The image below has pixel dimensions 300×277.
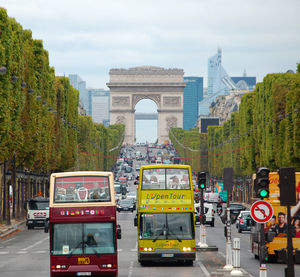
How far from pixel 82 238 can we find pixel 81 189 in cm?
153

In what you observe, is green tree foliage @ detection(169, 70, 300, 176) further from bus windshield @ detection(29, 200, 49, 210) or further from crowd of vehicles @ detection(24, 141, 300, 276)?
crowd of vehicles @ detection(24, 141, 300, 276)

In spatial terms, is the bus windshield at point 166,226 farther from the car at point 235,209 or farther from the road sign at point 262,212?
the car at point 235,209

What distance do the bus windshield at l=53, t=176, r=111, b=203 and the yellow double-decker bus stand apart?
6.13 metres

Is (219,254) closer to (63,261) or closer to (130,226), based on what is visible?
(63,261)

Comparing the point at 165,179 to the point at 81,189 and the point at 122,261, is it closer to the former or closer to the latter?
the point at 122,261

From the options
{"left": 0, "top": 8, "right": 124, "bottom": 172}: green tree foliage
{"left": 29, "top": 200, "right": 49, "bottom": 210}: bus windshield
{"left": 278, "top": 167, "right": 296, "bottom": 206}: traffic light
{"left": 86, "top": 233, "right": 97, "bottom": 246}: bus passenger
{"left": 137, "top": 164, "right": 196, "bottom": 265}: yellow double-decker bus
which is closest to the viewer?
{"left": 278, "top": 167, "right": 296, "bottom": 206}: traffic light

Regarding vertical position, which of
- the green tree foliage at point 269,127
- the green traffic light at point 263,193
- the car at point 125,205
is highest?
the green tree foliage at point 269,127

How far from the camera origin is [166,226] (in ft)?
108

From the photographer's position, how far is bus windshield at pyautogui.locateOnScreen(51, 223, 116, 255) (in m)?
26.4

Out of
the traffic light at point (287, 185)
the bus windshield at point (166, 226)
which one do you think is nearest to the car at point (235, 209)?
the bus windshield at point (166, 226)

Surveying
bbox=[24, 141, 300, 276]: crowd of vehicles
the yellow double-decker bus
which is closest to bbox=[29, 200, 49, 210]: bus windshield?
bbox=[24, 141, 300, 276]: crowd of vehicles

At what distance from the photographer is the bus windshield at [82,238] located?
2639cm

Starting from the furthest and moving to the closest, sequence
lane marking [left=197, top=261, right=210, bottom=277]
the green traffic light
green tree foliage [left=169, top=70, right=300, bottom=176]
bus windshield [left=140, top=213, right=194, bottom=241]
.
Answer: green tree foliage [left=169, top=70, right=300, bottom=176] → bus windshield [left=140, top=213, right=194, bottom=241] → lane marking [left=197, top=261, right=210, bottom=277] → the green traffic light

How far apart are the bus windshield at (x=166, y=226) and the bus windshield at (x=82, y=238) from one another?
6.44 meters
